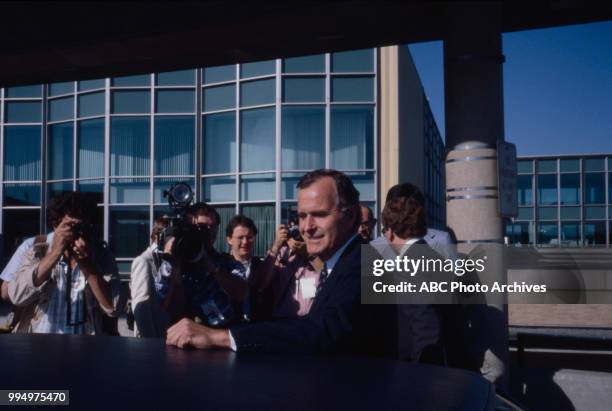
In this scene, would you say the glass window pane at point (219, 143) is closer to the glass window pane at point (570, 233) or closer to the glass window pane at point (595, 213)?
the glass window pane at point (570, 233)

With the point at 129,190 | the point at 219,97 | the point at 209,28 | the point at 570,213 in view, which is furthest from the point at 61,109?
the point at 570,213

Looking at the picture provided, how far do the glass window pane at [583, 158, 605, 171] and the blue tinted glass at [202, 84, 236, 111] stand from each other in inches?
1617

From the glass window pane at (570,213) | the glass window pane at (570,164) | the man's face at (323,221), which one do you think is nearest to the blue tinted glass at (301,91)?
the man's face at (323,221)

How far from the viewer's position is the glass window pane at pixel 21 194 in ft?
48.6

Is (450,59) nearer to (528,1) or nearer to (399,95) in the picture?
(528,1)

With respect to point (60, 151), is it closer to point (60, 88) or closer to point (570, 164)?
point (60, 88)

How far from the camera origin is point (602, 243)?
4753 centimetres

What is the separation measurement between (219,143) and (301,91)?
238cm

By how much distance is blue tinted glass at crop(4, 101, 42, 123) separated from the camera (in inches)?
582

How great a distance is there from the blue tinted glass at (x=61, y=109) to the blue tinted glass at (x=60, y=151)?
203 millimetres

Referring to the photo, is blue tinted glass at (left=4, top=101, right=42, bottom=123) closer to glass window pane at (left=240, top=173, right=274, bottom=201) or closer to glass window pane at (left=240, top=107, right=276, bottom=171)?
glass window pane at (left=240, top=107, right=276, bottom=171)

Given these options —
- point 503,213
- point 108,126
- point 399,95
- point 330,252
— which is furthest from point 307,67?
point 330,252

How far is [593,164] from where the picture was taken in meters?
47.2

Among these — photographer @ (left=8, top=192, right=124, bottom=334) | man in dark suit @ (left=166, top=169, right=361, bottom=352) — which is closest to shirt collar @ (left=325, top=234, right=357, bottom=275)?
man in dark suit @ (left=166, top=169, right=361, bottom=352)
